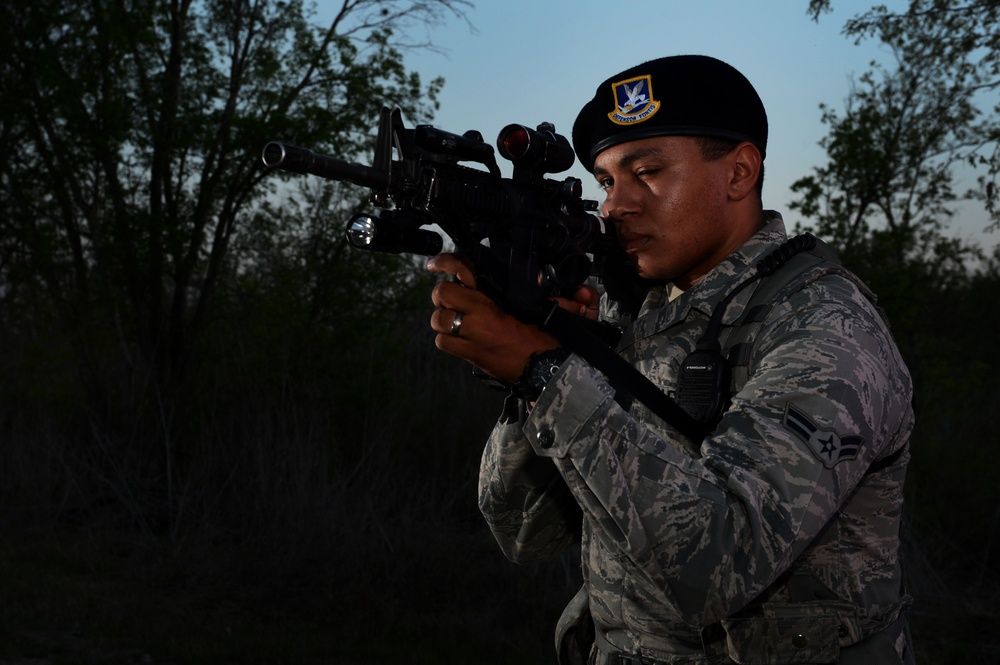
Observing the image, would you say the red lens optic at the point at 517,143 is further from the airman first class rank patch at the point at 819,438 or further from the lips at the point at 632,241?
the airman first class rank patch at the point at 819,438

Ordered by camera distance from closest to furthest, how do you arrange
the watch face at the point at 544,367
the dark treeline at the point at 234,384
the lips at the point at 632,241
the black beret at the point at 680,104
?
the watch face at the point at 544,367
the black beret at the point at 680,104
the lips at the point at 632,241
the dark treeline at the point at 234,384

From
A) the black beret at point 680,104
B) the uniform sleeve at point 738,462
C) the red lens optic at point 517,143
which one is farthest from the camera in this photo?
the black beret at point 680,104

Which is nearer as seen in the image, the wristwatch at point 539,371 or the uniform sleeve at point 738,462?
the uniform sleeve at point 738,462

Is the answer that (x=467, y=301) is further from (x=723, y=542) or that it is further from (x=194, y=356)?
(x=194, y=356)

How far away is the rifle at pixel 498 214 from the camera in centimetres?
204

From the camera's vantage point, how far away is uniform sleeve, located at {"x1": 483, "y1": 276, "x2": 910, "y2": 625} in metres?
1.75

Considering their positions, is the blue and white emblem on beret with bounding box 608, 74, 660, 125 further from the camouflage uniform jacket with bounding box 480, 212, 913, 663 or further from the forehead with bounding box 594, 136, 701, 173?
the camouflage uniform jacket with bounding box 480, 212, 913, 663

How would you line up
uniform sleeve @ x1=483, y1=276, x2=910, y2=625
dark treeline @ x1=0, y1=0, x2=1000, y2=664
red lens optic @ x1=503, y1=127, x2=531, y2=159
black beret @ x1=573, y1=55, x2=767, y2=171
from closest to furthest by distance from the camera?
uniform sleeve @ x1=483, y1=276, x2=910, y2=625
red lens optic @ x1=503, y1=127, x2=531, y2=159
black beret @ x1=573, y1=55, x2=767, y2=171
dark treeline @ x1=0, y1=0, x2=1000, y2=664

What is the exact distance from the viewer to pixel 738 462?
6.00 ft

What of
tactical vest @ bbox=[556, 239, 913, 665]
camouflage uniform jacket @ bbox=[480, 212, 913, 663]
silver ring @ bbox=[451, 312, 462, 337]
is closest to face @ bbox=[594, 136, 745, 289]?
camouflage uniform jacket @ bbox=[480, 212, 913, 663]

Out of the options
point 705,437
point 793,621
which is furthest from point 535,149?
point 793,621

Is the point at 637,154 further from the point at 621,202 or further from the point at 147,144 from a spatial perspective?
the point at 147,144

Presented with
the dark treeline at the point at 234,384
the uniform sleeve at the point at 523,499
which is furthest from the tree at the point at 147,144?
the uniform sleeve at the point at 523,499

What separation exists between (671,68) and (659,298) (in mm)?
583
